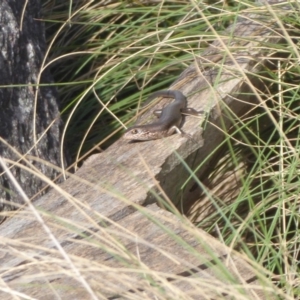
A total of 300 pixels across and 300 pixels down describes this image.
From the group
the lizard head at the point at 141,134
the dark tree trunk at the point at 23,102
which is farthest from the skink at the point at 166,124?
the dark tree trunk at the point at 23,102

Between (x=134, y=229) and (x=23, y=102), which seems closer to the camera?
(x=134, y=229)

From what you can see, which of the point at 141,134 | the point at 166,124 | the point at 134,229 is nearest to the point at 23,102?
the point at 141,134

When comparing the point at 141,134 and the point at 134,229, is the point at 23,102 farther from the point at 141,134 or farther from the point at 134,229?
the point at 134,229

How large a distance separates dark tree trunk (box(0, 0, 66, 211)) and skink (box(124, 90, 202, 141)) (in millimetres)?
363

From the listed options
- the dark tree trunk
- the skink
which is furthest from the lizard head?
the dark tree trunk

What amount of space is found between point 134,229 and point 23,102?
3.58 feet

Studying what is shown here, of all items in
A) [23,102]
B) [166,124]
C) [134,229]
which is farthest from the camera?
[23,102]

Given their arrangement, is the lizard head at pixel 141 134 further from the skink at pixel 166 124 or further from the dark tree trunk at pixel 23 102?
the dark tree trunk at pixel 23 102

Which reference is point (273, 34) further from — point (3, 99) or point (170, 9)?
point (3, 99)

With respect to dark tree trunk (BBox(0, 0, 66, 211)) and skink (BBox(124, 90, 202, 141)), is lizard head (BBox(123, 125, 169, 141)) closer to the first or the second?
skink (BBox(124, 90, 202, 141))

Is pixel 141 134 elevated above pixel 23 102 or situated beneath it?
situated beneath

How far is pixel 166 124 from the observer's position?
2.94 m

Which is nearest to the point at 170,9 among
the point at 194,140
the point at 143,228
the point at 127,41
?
the point at 127,41

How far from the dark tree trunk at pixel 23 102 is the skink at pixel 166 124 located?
0.36 m
